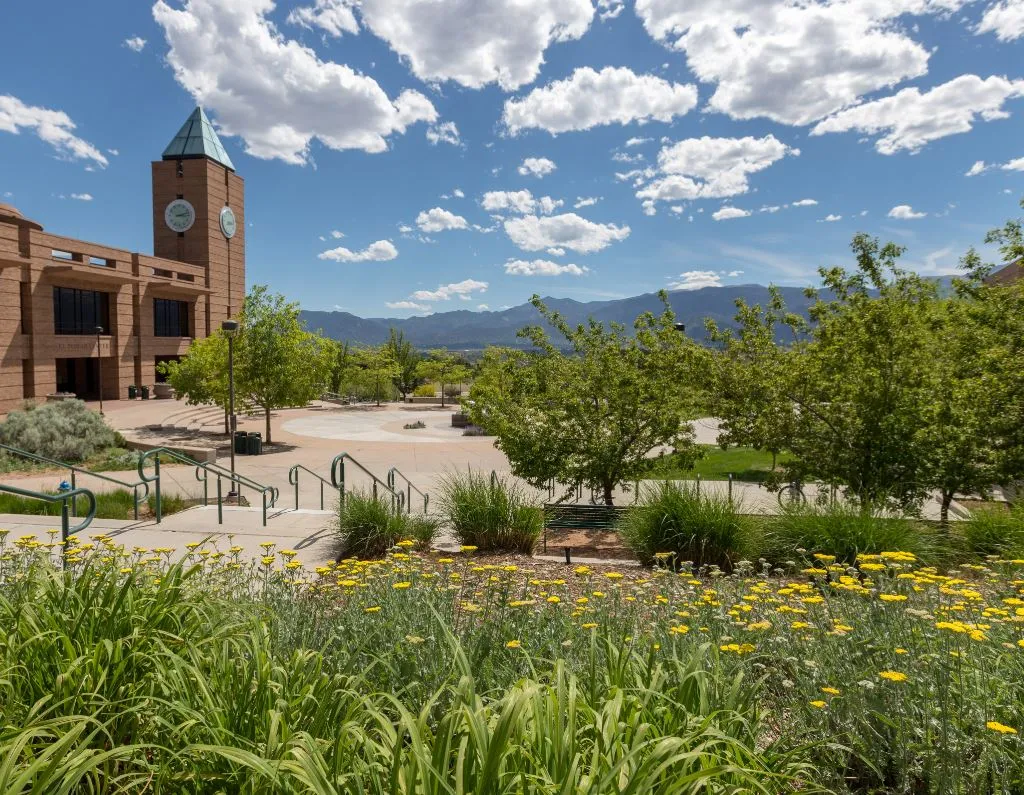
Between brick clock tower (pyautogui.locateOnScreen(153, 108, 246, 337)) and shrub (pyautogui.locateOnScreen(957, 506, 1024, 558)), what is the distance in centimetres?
5361

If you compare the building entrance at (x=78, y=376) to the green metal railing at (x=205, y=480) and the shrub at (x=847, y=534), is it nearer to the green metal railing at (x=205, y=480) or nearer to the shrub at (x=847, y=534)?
the green metal railing at (x=205, y=480)

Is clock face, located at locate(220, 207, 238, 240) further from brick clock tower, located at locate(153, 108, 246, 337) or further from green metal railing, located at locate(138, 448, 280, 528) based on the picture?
green metal railing, located at locate(138, 448, 280, 528)

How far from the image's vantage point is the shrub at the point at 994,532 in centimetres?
700

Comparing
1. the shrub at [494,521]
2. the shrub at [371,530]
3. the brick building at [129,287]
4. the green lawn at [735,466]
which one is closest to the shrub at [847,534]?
the shrub at [494,521]

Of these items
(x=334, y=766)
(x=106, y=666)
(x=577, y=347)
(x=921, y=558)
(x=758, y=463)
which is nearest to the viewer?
(x=334, y=766)

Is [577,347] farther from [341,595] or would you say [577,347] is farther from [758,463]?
[758,463]

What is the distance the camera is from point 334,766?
2178mm

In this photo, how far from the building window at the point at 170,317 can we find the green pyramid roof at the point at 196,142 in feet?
46.7

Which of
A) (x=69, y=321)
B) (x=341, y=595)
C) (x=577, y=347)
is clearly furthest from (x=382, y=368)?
(x=341, y=595)

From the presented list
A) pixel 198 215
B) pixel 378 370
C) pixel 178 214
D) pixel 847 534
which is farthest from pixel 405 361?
pixel 847 534

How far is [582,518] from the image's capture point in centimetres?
1096

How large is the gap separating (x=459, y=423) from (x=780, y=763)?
3337 cm

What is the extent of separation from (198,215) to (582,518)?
53512 millimetres

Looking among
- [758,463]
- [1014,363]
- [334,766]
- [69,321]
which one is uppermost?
[69,321]
